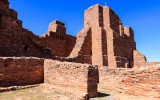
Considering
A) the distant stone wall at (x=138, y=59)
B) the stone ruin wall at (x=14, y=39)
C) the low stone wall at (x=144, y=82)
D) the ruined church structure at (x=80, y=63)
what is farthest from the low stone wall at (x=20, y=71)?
the distant stone wall at (x=138, y=59)

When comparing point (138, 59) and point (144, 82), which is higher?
point (138, 59)

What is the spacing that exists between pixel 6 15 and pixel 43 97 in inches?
248

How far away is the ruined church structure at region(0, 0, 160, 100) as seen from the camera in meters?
4.05

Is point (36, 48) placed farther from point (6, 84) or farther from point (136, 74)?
point (136, 74)

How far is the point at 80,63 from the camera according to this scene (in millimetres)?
7258

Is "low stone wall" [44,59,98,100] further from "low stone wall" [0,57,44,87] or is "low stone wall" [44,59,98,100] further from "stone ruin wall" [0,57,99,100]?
"low stone wall" [0,57,44,87]

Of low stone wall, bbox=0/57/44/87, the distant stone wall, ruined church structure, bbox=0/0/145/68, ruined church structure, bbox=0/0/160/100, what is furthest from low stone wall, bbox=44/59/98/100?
the distant stone wall

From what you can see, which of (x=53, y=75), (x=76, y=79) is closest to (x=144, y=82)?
(x=76, y=79)

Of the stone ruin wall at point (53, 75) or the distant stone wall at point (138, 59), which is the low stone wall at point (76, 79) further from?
the distant stone wall at point (138, 59)

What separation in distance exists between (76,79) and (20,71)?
3.19m

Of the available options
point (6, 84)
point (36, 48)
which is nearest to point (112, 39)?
point (36, 48)

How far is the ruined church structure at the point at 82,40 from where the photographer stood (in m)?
8.18

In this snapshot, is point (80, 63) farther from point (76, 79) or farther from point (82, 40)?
point (82, 40)

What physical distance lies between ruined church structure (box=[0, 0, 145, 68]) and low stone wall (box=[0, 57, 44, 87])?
1793mm
